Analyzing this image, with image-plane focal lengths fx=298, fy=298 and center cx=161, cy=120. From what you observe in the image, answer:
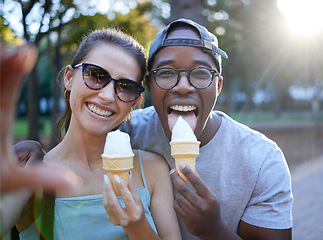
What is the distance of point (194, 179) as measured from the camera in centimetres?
232

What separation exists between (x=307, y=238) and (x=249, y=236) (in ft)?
13.3

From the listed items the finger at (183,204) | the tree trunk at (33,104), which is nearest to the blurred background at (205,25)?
the tree trunk at (33,104)

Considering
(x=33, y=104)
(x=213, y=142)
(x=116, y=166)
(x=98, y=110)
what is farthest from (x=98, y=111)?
(x=33, y=104)

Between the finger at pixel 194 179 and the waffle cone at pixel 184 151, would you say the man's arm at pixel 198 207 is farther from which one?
the waffle cone at pixel 184 151

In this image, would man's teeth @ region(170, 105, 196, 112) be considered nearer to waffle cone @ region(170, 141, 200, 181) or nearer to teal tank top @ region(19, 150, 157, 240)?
waffle cone @ region(170, 141, 200, 181)

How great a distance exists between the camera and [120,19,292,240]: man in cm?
297

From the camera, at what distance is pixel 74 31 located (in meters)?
10.7

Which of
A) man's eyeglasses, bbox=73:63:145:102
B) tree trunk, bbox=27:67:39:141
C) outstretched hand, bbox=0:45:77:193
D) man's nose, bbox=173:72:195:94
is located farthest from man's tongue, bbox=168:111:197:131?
tree trunk, bbox=27:67:39:141

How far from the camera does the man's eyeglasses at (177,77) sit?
296cm

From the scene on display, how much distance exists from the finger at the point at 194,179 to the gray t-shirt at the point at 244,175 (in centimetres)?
94

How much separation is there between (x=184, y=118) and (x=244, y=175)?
3.23ft

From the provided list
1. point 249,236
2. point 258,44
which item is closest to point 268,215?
point 249,236

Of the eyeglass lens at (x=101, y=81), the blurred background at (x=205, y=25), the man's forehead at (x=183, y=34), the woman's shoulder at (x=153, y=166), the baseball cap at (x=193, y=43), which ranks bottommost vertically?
the woman's shoulder at (x=153, y=166)

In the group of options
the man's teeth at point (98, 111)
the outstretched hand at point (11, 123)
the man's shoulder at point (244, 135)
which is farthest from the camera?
the man's shoulder at point (244, 135)
